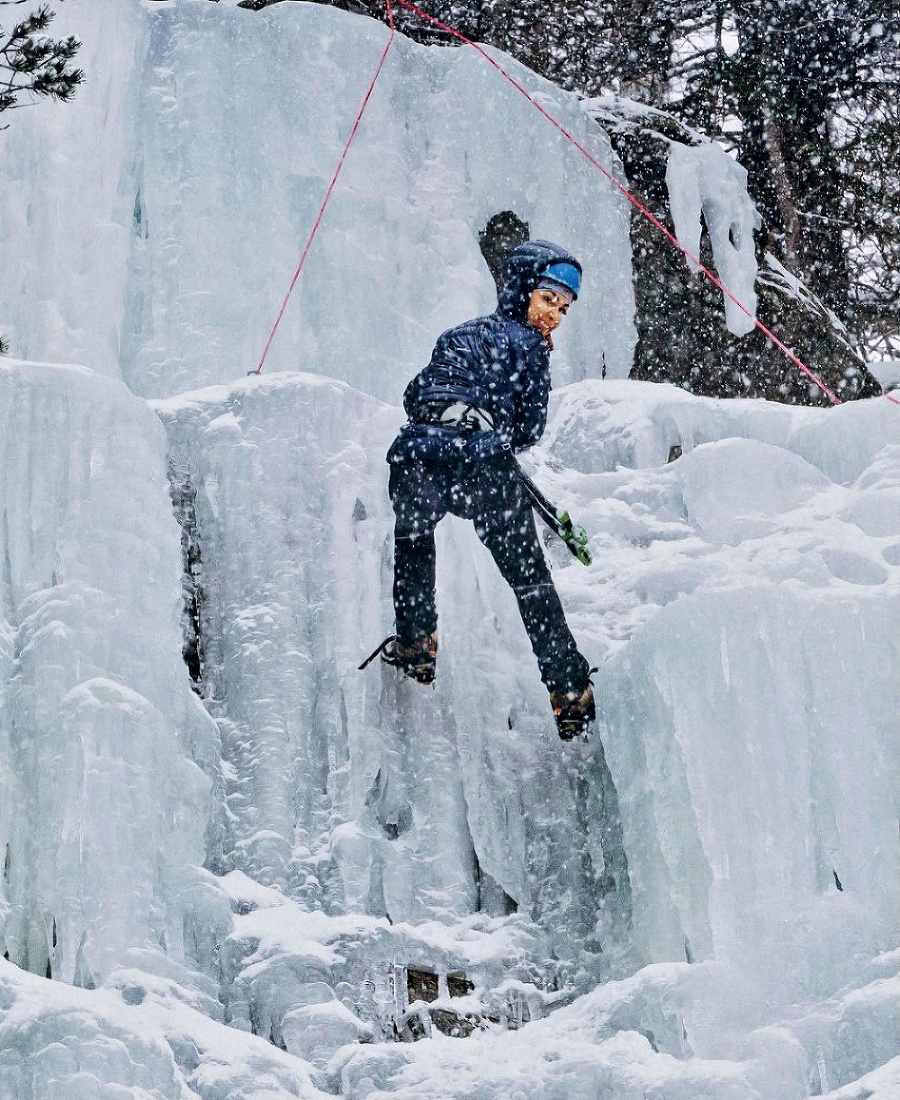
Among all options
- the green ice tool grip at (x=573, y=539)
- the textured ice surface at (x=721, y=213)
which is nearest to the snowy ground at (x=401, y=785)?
the green ice tool grip at (x=573, y=539)

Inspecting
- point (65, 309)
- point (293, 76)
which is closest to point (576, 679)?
point (65, 309)

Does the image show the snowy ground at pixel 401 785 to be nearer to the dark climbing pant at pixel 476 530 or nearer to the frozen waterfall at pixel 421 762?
the frozen waterfall at pixel 421 762

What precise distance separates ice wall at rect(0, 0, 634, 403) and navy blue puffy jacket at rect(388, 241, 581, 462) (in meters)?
1.64

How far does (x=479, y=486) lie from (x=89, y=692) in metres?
1.40

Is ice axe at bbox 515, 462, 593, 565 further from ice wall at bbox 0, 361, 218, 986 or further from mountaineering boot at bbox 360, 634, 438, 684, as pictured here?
ice wall at bbox 0, 361, 218, 986

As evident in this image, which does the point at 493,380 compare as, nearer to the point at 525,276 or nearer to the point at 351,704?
the point at 525,276

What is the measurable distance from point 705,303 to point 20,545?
4703mm

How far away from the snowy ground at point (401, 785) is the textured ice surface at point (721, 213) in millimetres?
2413

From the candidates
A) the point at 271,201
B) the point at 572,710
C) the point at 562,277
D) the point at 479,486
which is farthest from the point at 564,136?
the point at 572,710

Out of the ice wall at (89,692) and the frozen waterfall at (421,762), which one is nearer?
the frozen waterfall at (421,762)

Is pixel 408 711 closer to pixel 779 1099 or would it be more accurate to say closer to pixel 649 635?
pixel 649 635

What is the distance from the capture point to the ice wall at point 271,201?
→ 8156mm

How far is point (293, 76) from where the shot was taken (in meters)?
8.88

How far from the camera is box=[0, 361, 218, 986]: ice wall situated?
5.80 meters
